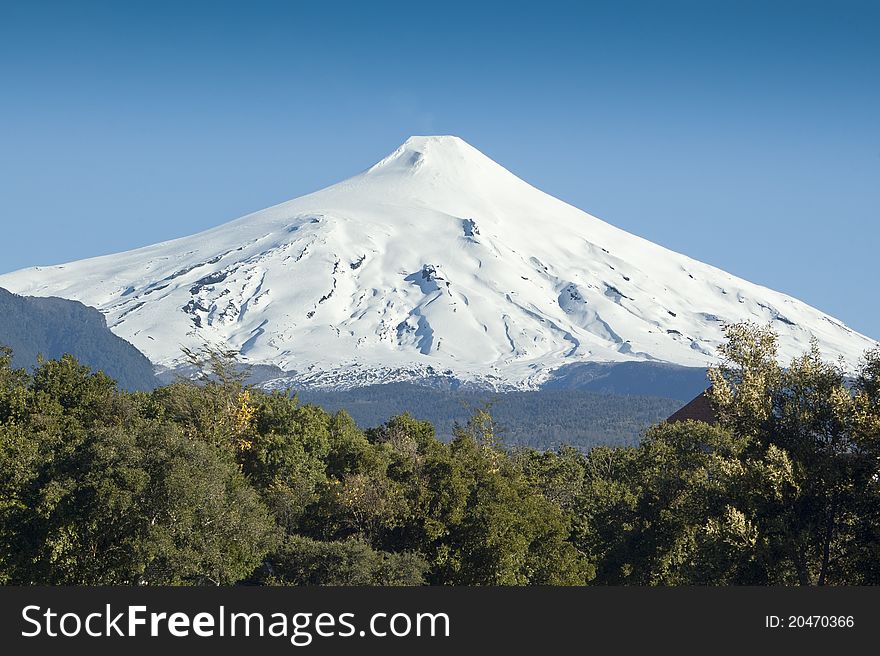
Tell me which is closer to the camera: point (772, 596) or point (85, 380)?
point (772, 596)

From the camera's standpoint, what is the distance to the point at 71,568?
3816 centimetres

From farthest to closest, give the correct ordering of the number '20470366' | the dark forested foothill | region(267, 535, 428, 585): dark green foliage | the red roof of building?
1. the red roof of building
2. region(267, 535, 428, 585): dark green foliage
3. the dark forested foothill
4. the number '20470366'

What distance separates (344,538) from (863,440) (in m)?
18.7

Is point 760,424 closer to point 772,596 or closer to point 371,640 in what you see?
point 772,596

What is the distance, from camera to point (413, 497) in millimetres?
43969

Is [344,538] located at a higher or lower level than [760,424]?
lower

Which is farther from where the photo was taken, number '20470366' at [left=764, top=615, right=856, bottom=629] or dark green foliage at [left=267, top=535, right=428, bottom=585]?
dark green foliage at [left=267, top=535, right=428, bottom=585]

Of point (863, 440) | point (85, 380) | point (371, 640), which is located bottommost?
point (371, 640)

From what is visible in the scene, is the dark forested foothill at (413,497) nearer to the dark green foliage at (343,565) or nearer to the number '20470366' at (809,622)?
the dark green foliage at (343,565)

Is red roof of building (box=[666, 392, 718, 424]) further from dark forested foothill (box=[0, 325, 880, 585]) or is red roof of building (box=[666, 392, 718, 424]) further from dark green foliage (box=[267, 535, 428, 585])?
dark green foliage (box=[267, 535, 428, 585])

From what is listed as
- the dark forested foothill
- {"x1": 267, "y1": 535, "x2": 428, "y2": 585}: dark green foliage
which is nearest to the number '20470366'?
the dark forested foothill

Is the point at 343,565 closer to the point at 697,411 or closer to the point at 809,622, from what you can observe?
the point at 809,622

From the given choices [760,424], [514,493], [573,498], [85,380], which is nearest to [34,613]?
[760,424]

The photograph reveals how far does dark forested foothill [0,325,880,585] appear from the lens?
31953mm
